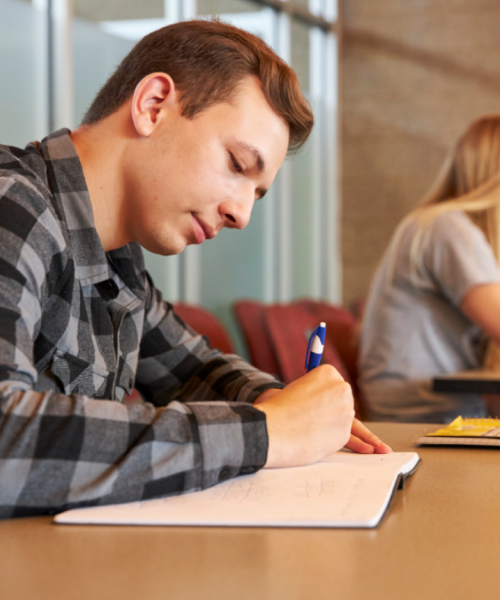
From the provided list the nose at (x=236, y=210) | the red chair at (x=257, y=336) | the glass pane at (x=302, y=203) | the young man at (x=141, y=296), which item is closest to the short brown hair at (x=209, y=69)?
the young man at (x=141, y=296)

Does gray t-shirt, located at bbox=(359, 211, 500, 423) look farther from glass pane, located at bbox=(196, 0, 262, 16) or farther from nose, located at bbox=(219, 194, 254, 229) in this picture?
glass pane, located at bbox=(196, 0, 262, 16)

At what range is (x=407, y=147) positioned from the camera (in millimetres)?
5312

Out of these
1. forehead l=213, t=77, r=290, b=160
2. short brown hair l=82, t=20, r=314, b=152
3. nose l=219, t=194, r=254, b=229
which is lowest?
nose l=219, t=194, r=254, b=229

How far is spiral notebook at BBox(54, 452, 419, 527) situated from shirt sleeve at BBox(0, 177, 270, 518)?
19mm

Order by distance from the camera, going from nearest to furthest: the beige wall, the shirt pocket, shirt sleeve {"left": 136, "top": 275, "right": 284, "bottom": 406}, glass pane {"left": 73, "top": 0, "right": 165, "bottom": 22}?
the shirt pocket < shirt sleeve {"left": 136, "top": 275, "right": 284, "bottom": 406} < glass pane {"left": 73, "top": 0, "right": 165, "bottom": 22} < the beige wall

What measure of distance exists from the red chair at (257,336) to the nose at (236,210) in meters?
1.68

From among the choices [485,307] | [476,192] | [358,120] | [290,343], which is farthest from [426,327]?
[358,120]

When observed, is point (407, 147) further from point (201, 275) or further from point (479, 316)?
point (479, 316)

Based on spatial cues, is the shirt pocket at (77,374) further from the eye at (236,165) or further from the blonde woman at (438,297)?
the blonde woman at (438,297)

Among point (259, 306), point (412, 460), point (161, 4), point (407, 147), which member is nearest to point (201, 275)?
point (259, 306)

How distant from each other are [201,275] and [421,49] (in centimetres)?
264

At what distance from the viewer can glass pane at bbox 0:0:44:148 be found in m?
2.57

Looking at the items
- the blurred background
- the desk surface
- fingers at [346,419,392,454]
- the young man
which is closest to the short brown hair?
the young man

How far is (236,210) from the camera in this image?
1091mm
